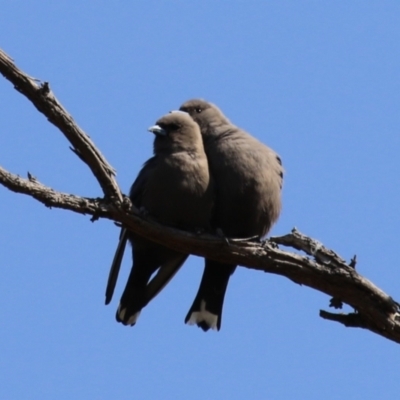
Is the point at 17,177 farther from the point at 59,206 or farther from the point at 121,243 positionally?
the point at 121,243

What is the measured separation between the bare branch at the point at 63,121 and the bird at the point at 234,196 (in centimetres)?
154

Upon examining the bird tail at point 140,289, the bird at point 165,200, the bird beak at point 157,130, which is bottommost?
the bird tail at point 140,289

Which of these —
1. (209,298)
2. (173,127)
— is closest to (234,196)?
(173,127)

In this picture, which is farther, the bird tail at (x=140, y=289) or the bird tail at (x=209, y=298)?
the bird tail at (x=209, y=298)

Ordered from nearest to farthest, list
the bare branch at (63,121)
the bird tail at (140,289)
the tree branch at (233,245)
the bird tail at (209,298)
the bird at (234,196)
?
the bare branch at (63,121) < the tree branch at (233,245) < the bird at (234,196) < the bird tail at (140,289) < the bird tail at (209,298)

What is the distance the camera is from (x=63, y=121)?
5738 mm

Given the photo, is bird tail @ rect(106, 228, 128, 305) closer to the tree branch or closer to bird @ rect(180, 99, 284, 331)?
bird @ rect(180, 99, 284, 331)

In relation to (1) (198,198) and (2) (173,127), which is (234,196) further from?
(2) (173,127)

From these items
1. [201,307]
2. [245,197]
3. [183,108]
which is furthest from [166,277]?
[183,108]

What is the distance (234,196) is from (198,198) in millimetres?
383

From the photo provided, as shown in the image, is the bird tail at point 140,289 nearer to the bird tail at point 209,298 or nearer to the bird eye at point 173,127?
the bird tail at point 209,298

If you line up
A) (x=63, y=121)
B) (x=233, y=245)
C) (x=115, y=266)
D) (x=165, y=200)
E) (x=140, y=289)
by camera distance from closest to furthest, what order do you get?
(x=63, y=121) → (x=233, y=245) → (x=165, y=200) → (x=115, y=266) → (x=140, y=289)

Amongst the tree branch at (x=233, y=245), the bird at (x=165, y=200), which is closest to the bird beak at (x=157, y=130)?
the bird at (x=165, y=200)

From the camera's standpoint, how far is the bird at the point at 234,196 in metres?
7.60
